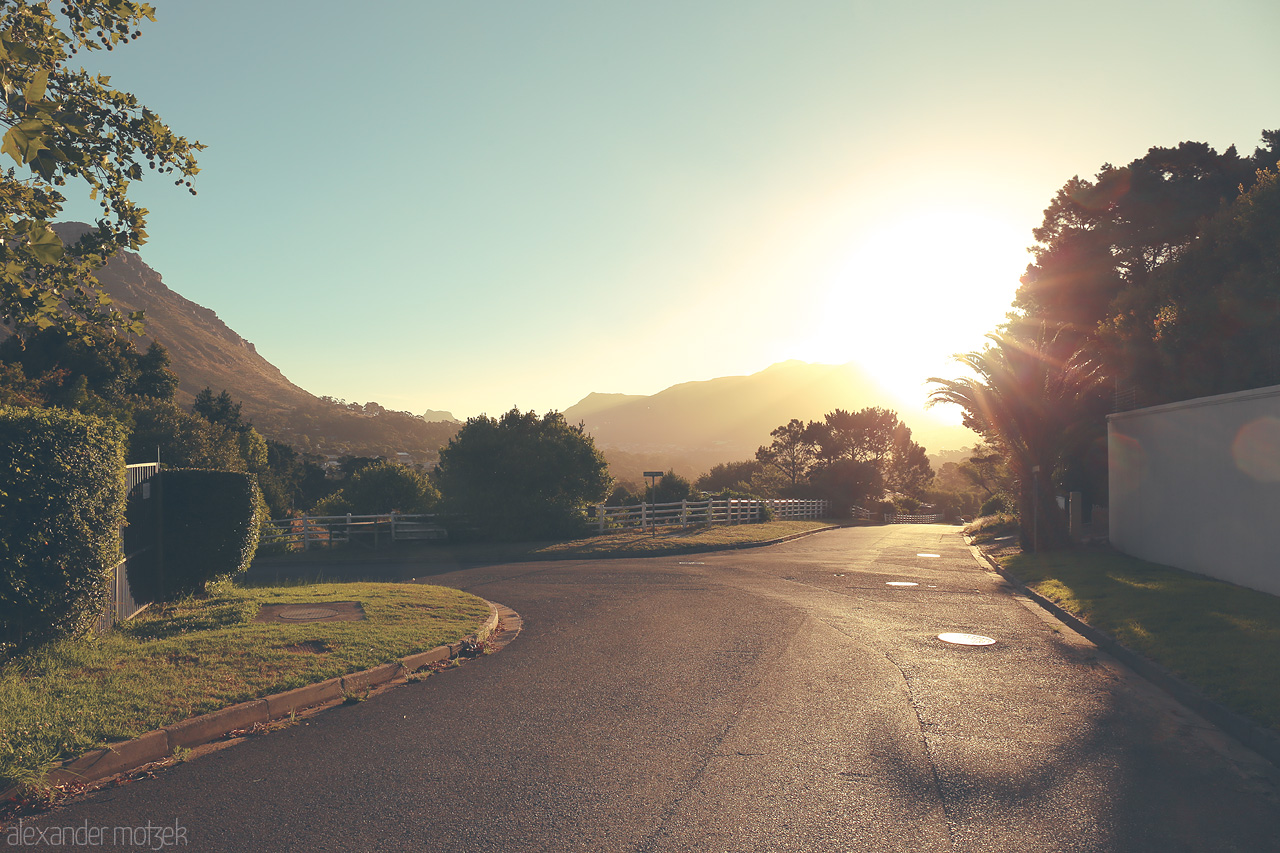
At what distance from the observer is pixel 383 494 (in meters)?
29.2

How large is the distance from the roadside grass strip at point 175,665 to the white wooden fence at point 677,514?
1846 cm

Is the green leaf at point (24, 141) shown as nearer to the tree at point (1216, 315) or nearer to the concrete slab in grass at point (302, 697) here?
the concrete slab in grass at point (302, 697)

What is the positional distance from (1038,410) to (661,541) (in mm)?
12178

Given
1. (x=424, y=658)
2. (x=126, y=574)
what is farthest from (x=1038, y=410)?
(x=126, y=574)

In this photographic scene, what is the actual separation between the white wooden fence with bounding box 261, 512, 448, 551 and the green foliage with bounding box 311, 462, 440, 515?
1684 millimetres

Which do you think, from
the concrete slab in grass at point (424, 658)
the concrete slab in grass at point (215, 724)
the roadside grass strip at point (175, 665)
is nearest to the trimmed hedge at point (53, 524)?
the roadside grass strip at point (175, 665)

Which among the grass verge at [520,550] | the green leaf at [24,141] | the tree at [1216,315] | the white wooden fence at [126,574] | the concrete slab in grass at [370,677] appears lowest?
the grass verge at [520,550]

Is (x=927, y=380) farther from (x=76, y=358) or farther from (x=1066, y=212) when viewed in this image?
(x=76, y=358)

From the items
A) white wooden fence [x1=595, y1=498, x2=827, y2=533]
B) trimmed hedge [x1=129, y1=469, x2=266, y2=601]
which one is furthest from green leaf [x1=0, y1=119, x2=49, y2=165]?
white wooden fence [x1=595, y1=498, x2=827, y2=533]

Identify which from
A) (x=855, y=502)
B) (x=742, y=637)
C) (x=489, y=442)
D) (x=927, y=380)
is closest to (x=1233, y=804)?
(x=742, y=637)

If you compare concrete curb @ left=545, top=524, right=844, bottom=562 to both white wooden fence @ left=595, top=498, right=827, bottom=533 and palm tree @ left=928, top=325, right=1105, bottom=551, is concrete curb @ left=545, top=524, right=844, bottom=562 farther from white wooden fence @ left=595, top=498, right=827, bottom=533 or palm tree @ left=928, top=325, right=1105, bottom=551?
palm tree @ left=928, top=325, right=1105, bottom=551

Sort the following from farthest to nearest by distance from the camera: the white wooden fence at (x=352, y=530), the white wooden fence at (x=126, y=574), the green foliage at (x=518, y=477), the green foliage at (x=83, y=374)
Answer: the green foliage at (x=83, y=374) < the green foliage at (x=518, y=477) < the white wooden fence at (x=352, y=530) < the white wooden fence at (x=126, y=574)

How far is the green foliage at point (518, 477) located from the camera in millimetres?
27125

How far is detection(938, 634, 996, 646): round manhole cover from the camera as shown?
9312mm
